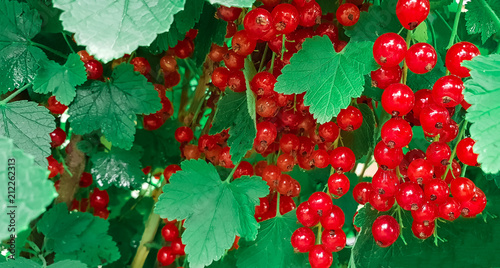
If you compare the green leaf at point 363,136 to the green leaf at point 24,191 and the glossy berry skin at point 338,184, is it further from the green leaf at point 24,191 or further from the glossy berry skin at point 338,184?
the green leaf at point 24,191

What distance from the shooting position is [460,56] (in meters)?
0.43

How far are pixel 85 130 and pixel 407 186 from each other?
44 centimetres

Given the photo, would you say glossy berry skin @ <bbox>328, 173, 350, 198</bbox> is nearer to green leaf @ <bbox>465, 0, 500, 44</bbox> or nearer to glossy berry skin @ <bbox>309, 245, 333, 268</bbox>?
glossy berry skin @ <bbox>309, 245, 333, 268</bbox>

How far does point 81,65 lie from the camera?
0.60 metres

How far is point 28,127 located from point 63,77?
0.30 ft

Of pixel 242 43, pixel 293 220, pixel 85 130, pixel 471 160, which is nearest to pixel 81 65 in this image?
pixel 85 130

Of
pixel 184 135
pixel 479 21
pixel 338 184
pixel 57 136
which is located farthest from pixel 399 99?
pixel 57 136

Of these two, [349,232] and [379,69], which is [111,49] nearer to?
[379,69]

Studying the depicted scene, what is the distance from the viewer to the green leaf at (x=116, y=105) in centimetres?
64

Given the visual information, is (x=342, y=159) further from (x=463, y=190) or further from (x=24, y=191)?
(x=24, y=191)

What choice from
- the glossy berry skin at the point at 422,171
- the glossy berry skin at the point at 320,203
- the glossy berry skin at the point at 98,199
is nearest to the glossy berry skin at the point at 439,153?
the glossy berry skin at the point at 422,171

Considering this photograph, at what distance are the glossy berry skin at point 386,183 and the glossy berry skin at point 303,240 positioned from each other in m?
0.10

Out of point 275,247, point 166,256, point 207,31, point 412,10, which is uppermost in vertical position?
point 412,10

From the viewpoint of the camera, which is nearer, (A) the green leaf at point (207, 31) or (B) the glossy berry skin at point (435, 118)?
(B) the glossy berry skin at point (435, 118)
